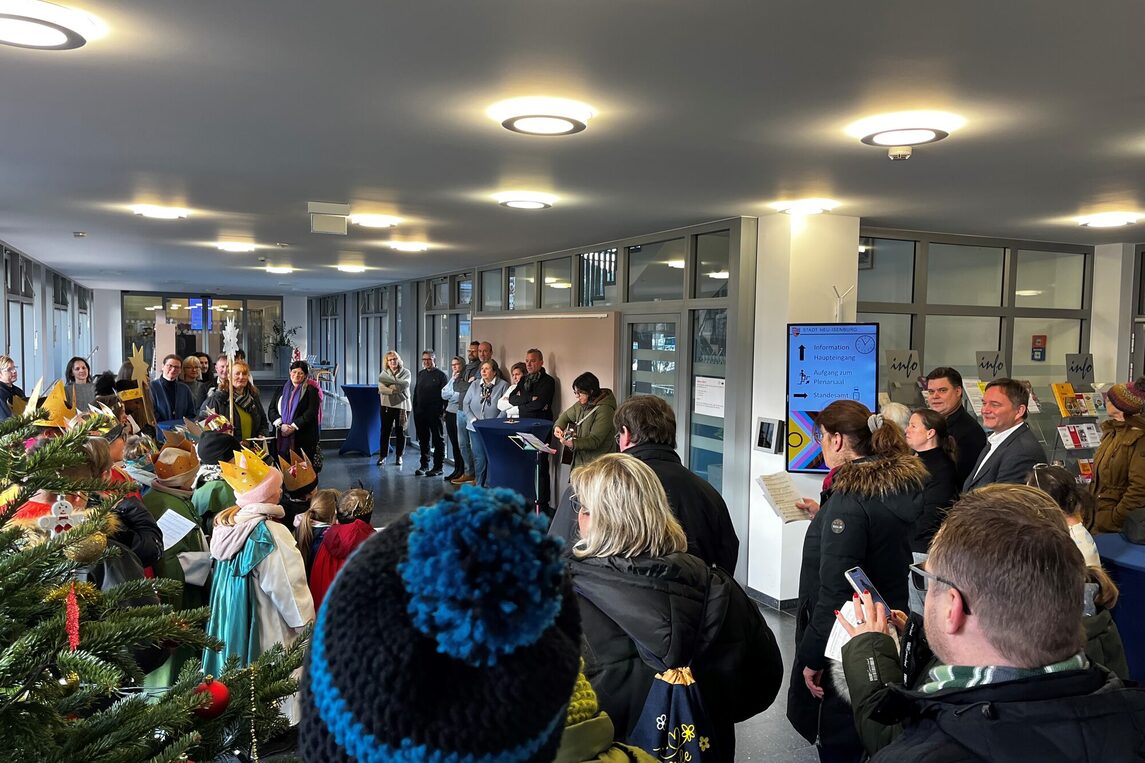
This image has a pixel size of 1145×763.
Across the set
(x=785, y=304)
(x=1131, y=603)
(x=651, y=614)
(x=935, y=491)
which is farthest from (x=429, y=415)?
(x=651, y=614)

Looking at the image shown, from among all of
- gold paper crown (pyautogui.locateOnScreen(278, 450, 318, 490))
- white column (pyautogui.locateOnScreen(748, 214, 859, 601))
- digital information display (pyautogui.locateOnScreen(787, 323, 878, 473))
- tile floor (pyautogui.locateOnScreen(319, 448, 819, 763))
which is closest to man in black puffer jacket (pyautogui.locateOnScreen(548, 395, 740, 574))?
tile floor (pyautogui.locateOnScreen(319, 448, 819, 763))

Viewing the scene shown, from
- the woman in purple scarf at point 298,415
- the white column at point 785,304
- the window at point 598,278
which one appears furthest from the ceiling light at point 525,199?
the woman in purple scarf at point 298,415

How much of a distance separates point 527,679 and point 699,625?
1.33 meters

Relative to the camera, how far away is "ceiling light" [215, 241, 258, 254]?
819cm

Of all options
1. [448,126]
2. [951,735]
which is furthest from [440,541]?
[448,126]

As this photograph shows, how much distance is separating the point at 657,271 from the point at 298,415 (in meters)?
3.71

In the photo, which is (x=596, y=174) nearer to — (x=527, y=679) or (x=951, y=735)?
Answer: (x=951, y=735)

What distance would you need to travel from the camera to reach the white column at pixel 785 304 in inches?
212

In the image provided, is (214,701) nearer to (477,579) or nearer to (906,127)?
(477,579)

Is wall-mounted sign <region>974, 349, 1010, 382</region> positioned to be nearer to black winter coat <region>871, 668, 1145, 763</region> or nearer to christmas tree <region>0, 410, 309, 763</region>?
black winter coat <region>871, 668, 1145, 763</region>

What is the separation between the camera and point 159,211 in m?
5.90

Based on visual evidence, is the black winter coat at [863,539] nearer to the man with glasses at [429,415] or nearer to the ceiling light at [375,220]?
the ceiling light at [375,220]

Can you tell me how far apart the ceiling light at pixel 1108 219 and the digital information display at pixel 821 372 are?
175cm

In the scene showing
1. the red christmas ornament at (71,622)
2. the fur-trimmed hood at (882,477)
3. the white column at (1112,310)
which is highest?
the white column at (1112,310)
